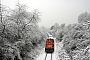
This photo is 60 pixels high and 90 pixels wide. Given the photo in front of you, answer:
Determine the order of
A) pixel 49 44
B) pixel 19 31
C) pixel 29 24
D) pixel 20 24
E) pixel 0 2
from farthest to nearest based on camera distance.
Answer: pixel 49 44, pixel 29 24, pixel 20 24, pixel 19 31, pixel 0 2

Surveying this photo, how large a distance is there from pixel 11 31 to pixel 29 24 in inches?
159

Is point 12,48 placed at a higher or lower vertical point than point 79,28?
lower

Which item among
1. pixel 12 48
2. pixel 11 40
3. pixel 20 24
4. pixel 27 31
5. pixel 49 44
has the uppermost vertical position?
pixel 20 24

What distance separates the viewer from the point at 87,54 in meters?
10.7

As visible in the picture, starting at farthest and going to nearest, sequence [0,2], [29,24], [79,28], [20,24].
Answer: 1. [79,28]
2. [29,24]
3. [20,24]
4. [0,2]

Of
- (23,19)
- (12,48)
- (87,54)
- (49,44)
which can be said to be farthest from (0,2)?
(49,44)

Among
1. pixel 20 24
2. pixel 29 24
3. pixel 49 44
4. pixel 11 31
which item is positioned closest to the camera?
pixel 11 31

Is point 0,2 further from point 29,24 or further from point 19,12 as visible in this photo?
point 29,24

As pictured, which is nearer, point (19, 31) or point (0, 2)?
point (0, 2)

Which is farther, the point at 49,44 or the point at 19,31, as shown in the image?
the point at 49,44

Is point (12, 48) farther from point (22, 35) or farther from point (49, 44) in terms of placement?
point (49, 44)

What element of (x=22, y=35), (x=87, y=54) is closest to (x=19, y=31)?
(x=22, y=35)

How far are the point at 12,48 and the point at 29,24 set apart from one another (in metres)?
5.31

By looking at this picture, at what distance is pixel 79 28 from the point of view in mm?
17453
